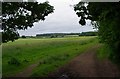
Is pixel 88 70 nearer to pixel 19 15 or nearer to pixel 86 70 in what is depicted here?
pixel 86 70

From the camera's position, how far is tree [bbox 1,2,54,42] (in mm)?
27062

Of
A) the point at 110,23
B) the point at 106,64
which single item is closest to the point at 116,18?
the point at 110,23

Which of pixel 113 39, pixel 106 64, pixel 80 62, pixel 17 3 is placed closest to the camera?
pixel 113 39

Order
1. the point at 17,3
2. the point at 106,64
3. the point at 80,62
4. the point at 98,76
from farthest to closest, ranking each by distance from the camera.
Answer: the point at 80,62 → the point at 106,64 → the point at 17,3 → the point at 98,76

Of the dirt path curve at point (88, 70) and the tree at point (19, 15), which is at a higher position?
the tree at point (19, 15)

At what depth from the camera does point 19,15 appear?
28125 millimetres

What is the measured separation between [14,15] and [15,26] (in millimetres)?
833

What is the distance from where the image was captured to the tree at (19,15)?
27062 millimetres

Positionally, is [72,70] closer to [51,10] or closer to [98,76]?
[98,76]

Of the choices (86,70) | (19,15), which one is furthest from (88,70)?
(19,15)

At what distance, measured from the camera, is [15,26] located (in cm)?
2773

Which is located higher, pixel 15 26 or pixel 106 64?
pixel 15 26

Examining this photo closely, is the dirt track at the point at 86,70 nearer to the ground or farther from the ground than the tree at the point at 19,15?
nearer to the ground

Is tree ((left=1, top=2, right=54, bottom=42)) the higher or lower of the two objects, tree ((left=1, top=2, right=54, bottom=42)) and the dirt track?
the higher
